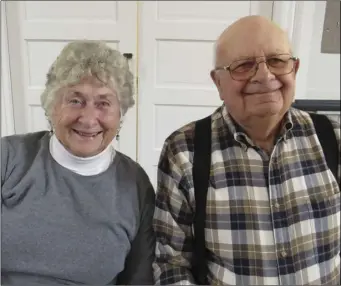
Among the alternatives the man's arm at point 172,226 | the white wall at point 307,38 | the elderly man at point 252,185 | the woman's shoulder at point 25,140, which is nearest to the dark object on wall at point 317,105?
the white wall at point 307,38

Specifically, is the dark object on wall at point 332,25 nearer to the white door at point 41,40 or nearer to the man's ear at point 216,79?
the man's ear at point 216,79

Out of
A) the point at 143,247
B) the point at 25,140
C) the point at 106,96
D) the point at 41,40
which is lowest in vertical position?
the point at 143,247

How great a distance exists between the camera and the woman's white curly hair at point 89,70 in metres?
0.83

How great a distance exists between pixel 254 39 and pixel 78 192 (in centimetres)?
51

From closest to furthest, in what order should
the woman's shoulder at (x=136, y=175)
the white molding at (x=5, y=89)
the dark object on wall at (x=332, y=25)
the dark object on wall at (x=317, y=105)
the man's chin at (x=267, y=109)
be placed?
the dark object on wall at (x=332, y=25)
the white molding at (x=5, y=89)
the man's chin at (x=267, y=109)
the woman's shoulder at (x=136, y=175)
the dark object on wall at (x=317, y=105)

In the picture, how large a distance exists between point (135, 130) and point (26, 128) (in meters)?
0.26

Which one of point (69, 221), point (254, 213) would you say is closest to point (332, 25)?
point (254, 213)

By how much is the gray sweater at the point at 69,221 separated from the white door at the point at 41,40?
5 centimetres

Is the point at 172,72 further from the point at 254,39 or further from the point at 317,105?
the point at 317,105

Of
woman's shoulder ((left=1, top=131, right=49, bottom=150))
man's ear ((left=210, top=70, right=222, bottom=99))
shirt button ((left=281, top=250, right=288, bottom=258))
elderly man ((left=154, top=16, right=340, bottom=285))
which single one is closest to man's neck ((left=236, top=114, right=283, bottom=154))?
elderly man ((left=154, top=16, right=340, bottom=285))

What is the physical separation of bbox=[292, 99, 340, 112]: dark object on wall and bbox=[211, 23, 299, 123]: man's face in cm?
17

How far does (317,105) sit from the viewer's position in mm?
1099

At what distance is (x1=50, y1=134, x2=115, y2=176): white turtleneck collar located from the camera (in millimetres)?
892

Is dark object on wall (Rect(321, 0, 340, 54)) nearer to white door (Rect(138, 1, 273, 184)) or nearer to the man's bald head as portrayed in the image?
the man's bald head
